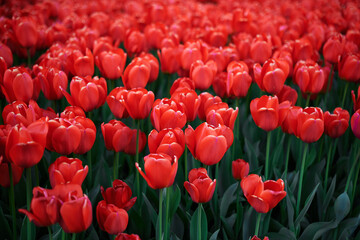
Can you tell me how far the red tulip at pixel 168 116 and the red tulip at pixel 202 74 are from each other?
0.47 m

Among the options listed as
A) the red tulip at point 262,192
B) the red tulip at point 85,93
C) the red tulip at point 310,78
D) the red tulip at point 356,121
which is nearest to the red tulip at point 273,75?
the red tulip at point 310,78

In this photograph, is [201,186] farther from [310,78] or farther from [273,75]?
[310,78]

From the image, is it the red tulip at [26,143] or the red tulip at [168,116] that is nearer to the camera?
the red tulip at [26,143]

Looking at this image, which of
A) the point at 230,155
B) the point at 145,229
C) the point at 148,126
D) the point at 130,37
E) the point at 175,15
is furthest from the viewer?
the point at 175,15

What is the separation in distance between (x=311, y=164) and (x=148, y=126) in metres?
0.92

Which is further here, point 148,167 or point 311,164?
point 311,164

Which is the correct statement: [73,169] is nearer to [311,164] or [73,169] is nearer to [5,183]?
[5,183]

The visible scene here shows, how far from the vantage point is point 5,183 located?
1327mm

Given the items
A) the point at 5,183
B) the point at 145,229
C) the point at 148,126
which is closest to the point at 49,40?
the point at 148,126

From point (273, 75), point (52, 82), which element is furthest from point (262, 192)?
point (52, 82)

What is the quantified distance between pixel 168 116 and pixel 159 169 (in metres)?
0.28

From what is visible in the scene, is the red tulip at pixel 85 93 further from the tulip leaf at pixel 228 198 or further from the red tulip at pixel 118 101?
the tulip leaf at pixel 228 198

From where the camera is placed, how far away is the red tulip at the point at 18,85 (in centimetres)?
155

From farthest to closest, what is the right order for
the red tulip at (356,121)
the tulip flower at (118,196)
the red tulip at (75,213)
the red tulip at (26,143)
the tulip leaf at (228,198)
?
the tulip leaf at (228,198) → the red tulip at (356,121) → the tulip flower at (118,196) → the red tulip at (26,143) → the red tulip at (75,213)
